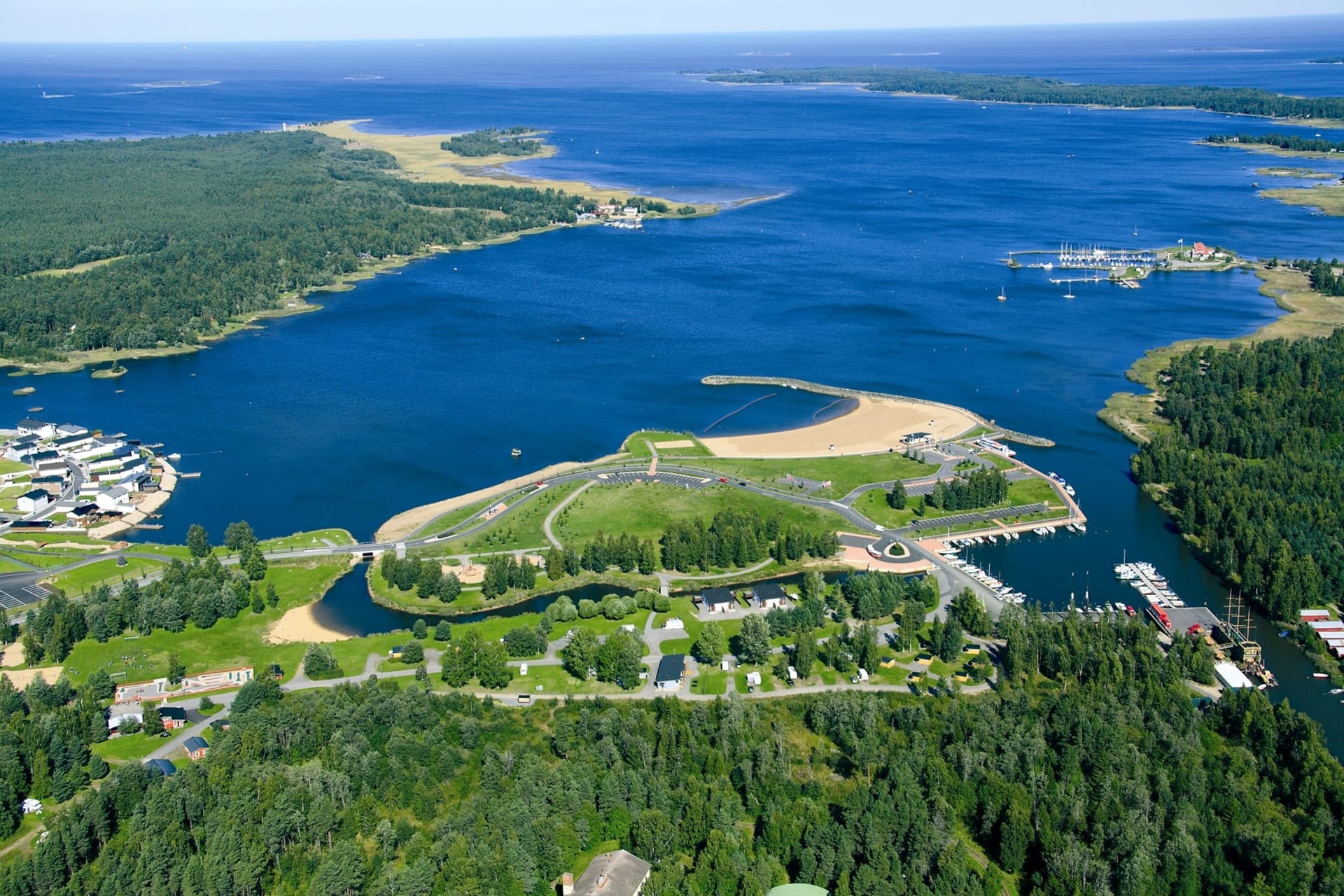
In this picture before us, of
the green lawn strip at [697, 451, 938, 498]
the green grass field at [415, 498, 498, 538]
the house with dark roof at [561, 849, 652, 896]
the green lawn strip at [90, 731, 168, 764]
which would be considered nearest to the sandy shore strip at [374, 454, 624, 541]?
the green grass field at [415, 498, 498, 538]

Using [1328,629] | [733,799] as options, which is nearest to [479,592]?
[733,799]

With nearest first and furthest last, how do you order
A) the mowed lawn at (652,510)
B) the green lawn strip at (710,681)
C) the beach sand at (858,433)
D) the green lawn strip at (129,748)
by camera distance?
the green lawn strip at (129,748), the green lawn strip at (710,681), the mowed lawn at (652,510), the beach sand at (858,433)

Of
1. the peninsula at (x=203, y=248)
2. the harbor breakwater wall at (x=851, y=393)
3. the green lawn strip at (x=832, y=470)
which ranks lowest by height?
the green lawn strip at (x=832, y=470)

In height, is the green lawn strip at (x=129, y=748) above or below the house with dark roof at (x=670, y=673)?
below

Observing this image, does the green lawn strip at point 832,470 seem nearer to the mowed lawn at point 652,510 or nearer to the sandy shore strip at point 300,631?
the mowed lawn at point 652,510

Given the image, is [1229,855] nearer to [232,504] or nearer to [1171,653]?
[1171,653]

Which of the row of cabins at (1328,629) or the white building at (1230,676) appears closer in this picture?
the white building at (1230,676)

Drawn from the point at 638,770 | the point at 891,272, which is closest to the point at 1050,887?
the point at 638,770

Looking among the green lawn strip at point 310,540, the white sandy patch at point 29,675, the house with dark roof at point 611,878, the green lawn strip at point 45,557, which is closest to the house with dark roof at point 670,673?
the house with dark roof at point 611,878
